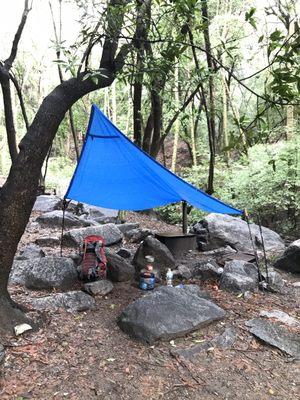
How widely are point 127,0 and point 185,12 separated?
1.64 feet

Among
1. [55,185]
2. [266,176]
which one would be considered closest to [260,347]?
[266,176]

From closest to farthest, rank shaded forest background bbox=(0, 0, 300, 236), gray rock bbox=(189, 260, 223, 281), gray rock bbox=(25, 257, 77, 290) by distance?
shaded forest background bbox=(0, 0, 300, 236) → gray rock bbox=(25, 257, 77, 290) → gray rock bbox=(189, 260, 223, 281)

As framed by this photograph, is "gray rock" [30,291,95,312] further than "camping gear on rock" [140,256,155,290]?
No

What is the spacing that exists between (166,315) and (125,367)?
20.8 inches

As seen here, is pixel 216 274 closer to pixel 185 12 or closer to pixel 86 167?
pixel 86 167

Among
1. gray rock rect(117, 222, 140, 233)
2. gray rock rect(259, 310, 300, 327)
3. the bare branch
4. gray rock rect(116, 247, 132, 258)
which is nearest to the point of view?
the bare branch

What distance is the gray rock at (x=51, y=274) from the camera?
10.5 ft

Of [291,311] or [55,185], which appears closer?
[291,311]

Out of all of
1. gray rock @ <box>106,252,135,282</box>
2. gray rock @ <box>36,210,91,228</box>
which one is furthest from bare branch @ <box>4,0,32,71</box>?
gray rock @ <box>36,210,91,228</box>

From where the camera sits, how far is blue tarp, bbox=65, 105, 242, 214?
3.32 meters

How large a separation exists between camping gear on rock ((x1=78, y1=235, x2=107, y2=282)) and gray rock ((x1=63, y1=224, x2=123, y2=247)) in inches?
41.9

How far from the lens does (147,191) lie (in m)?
4.03

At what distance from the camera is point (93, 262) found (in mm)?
3438

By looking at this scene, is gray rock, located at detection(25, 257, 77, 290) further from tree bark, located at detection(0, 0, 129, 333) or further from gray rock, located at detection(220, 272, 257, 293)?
gray rock, located at detection(220, 272, 257, 293)
